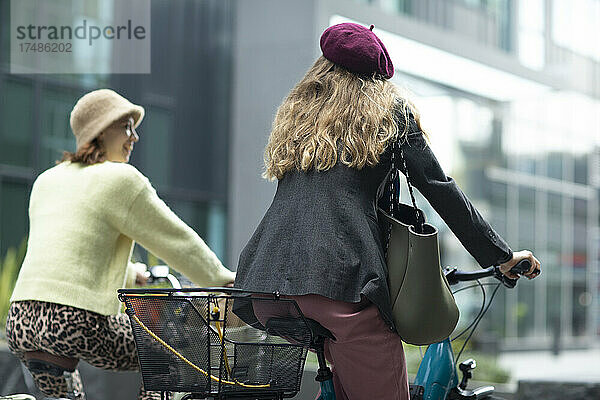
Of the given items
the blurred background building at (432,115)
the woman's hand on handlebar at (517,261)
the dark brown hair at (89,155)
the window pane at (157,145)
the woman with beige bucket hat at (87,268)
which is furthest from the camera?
the window pane at (157,145)

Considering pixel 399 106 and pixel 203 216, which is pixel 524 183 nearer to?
pixel 203 216

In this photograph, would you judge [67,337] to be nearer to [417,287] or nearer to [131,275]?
[131,275]

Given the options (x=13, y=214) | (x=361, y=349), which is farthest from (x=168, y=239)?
(x=13, y=214)

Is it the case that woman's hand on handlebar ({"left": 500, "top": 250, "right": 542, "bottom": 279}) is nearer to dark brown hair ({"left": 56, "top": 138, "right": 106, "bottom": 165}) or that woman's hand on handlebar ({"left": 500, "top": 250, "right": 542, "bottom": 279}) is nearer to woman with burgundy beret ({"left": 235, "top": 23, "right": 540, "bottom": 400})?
woman with burgundy beret ({"left": 235, "top": 23, "right": 540, "bottom": 400})

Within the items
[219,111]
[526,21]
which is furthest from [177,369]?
[219,111]

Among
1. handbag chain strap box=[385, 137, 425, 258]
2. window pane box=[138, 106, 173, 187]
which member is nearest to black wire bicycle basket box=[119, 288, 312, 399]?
handbag chain strap box=[385, 137, 425, 258]

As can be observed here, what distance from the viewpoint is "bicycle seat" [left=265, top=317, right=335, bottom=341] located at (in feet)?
8.97

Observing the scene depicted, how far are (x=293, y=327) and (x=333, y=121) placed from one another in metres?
0.65

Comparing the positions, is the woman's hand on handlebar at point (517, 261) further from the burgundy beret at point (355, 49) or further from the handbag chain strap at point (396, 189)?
the burgundy beret at point (355, 49)

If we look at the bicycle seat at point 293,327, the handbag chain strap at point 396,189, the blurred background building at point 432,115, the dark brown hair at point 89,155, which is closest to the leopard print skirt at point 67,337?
the dark brown hair at point 89,155

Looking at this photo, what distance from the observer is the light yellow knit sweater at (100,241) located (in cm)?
350

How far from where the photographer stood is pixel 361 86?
2943mm

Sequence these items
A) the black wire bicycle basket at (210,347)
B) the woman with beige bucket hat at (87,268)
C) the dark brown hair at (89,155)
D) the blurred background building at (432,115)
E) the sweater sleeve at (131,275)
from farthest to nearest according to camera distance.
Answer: the blurred background building at (432,115), the sweater sleeve at (131,275), the dark brown hair at (89,155), the woman with beige bucket hat at (87,268), the black wire bicycle basket at (210,347)

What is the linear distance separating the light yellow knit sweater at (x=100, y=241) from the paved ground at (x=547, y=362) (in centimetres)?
752
